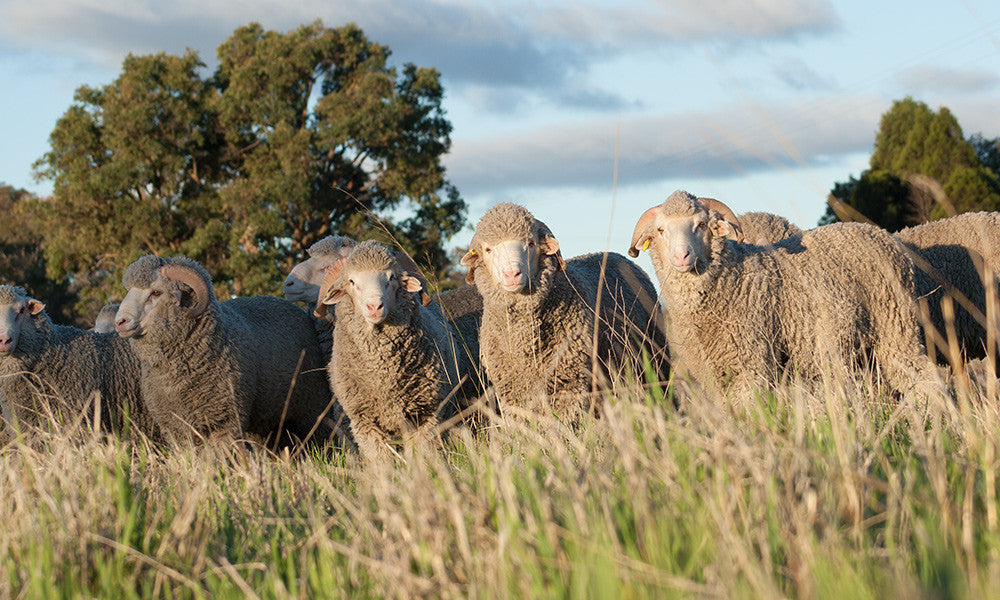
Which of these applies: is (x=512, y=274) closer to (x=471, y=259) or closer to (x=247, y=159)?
(x=471, y=259)

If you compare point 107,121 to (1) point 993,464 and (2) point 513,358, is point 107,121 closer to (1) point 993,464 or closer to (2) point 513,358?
(2) point 513,358

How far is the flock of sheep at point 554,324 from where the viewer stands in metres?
5.93

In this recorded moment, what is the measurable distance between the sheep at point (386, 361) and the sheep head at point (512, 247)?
531 mm

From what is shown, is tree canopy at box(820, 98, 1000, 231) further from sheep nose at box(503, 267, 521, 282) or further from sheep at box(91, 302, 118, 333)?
sheep nose at box(503, 267, 521, 282)

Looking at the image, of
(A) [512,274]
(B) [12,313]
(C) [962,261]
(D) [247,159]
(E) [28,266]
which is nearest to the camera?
(A) [512,274]

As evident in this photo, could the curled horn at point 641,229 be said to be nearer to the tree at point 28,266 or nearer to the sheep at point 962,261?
the sheep at point 962,261

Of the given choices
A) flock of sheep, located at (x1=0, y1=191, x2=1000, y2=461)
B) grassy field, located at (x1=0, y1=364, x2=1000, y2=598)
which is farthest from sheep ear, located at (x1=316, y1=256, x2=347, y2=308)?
grassy field, located at (x1=0, y1=364, x2=1000, y2=598)

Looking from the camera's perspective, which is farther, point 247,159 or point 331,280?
point 247,159

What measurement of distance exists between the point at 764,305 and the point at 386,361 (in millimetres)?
2424

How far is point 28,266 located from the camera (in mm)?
30984

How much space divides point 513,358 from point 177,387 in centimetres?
270

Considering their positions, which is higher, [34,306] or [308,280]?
[308,280]

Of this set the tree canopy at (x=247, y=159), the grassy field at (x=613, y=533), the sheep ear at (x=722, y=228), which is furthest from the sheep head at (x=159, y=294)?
the tree canopy at (x=247, y=159)

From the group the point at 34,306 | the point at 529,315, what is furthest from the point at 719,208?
the point at 34,306
